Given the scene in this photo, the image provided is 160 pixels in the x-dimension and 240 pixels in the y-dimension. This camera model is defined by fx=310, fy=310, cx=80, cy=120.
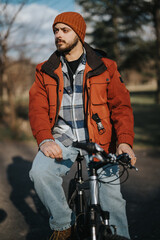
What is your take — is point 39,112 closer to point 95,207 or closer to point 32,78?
point 95,207

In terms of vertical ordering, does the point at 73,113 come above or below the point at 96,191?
above

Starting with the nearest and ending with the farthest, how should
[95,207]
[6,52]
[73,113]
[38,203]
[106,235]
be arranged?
1. [106,235]
2. [95,207]
3. [73,113]
4. [38,203]
5. [6,52]

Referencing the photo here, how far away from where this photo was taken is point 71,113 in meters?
2.70

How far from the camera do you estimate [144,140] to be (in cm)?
1013

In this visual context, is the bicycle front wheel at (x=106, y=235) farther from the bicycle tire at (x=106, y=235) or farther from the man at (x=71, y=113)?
the man at (x=71, y=113)

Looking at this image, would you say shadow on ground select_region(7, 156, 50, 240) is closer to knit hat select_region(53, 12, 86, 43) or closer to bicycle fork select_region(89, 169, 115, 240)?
bicycle fork select_region(89, 169, 115, 240)

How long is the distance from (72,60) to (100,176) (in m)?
1.05

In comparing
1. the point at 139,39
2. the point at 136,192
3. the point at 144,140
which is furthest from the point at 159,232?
the point at 139,39

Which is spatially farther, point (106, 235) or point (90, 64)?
point (90, 64)

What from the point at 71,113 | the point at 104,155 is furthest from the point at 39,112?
the point at 104,155

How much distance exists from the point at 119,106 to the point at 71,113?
42 cm

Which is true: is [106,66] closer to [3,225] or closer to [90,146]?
[90,146]

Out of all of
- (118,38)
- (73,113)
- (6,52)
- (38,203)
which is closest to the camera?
(73,113)

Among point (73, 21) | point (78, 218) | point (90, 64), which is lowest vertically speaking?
point (78, 218)
